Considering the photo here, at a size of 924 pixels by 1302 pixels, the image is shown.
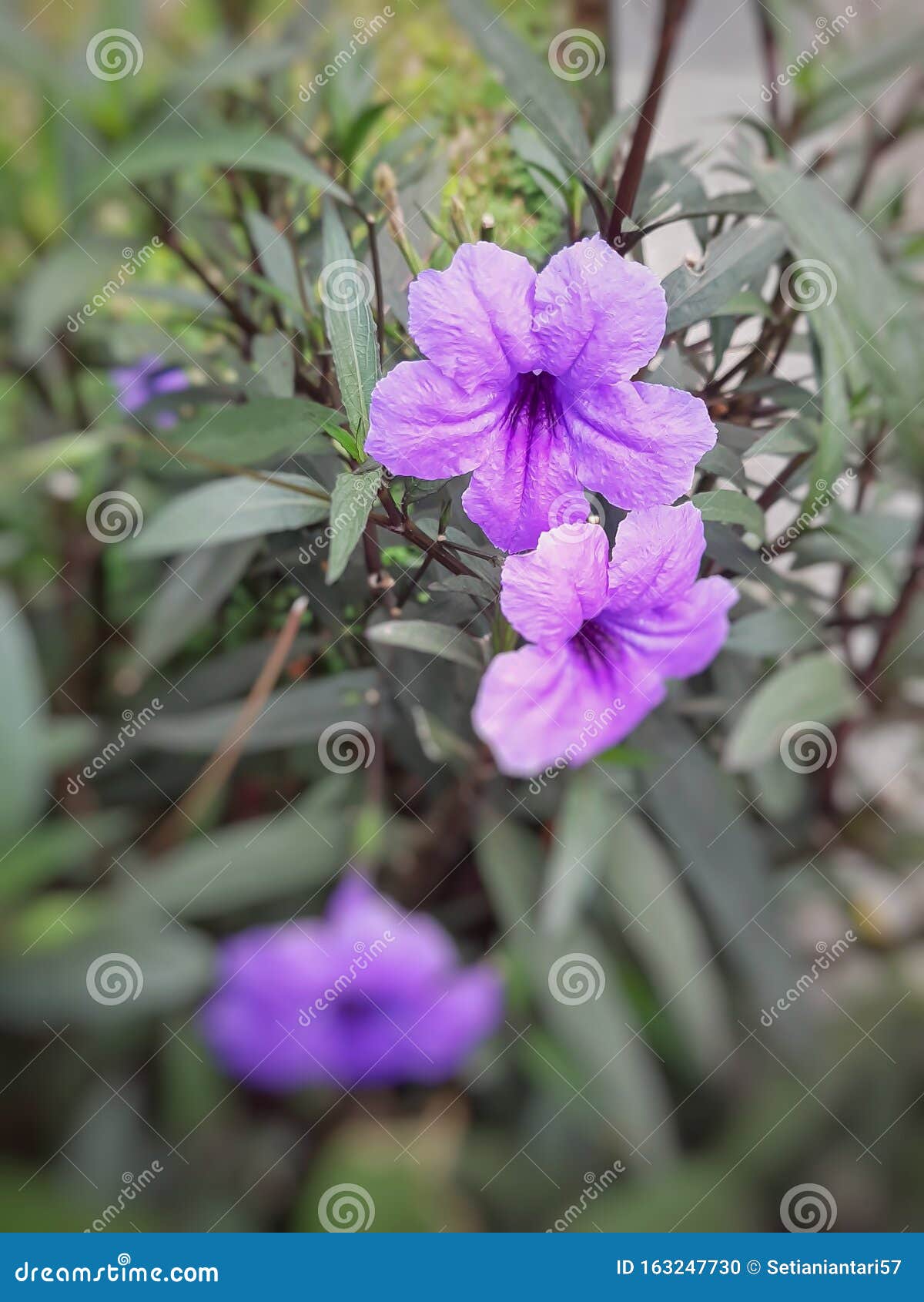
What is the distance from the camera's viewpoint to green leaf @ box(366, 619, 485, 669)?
13.3 inches

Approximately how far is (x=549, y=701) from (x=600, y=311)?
11 centimetres

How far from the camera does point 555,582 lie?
272 mm

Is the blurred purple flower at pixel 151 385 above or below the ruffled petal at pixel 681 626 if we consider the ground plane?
below

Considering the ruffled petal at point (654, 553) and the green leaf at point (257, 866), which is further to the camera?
the green leaf at point (257, 866)

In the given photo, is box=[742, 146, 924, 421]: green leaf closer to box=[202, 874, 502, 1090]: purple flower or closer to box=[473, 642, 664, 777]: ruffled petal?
box=[473, 642, 664, 777]: ruffled petal

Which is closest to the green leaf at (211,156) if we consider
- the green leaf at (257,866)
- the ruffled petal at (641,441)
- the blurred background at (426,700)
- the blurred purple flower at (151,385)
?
the blurred background at (426,700)

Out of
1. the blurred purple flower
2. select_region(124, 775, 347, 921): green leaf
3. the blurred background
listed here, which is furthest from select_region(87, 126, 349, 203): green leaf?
select_region(124, 775, 347, 921): green leaf

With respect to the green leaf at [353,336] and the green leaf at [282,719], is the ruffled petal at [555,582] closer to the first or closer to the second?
the green leaf at [353,336]

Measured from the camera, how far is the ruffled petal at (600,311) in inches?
10.6

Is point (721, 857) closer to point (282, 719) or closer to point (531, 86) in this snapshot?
point (282, 719)

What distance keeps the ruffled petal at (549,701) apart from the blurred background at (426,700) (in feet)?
0.28

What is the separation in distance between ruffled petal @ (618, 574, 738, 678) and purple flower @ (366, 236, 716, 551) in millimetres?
33

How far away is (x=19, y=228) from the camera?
2.36 feet

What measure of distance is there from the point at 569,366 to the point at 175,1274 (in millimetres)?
428
